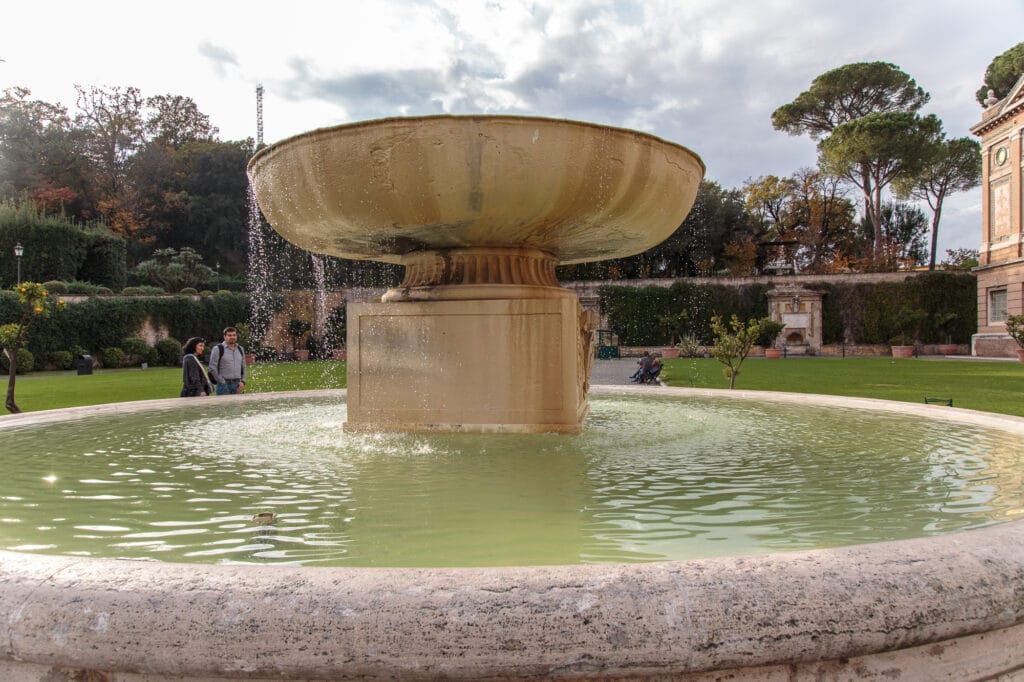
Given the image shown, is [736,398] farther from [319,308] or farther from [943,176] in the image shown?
[943,176]

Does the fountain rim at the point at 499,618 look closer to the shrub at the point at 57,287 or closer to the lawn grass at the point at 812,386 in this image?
the lawn grass at the point at 812,386

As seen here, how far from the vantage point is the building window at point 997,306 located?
27797 mm

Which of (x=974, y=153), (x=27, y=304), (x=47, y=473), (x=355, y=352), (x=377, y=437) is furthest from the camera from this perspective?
(x=974, y=153)

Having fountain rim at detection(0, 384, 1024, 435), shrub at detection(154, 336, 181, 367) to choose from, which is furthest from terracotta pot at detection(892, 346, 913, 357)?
shrub at detection(154, 336, 181, 367)

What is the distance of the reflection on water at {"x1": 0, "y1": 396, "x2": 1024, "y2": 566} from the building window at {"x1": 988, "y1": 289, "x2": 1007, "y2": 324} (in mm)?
28550

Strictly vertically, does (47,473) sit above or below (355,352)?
below

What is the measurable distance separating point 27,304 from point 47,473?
21.8 feet

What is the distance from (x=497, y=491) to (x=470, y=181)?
1.81m

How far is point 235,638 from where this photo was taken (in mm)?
1297

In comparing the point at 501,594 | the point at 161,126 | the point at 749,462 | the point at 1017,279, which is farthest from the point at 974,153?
the point at 161,126

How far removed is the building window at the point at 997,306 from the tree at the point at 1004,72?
15008 mm

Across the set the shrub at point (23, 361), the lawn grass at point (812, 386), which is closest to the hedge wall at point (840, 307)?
the lawn grass at point (812, 386)

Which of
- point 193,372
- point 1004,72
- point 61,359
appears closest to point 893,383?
point 193,372

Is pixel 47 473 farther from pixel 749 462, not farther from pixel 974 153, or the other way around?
pixel 974 153
